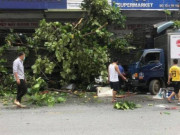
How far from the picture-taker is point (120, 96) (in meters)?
12.3

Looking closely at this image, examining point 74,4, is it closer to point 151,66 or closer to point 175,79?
point 151,66

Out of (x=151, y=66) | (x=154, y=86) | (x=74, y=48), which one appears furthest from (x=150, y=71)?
(x=74, y=48)

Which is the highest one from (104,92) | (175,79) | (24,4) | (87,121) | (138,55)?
(24,4)

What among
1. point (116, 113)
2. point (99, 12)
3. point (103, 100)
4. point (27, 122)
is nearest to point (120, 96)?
point (103, 100)

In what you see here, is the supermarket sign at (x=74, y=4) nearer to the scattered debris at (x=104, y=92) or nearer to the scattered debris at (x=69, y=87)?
the scattered debris at (x=69, y=87)

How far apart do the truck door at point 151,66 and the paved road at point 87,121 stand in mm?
3539

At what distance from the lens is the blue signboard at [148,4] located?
17000 mm

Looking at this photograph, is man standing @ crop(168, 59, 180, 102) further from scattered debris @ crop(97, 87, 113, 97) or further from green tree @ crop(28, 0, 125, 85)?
green tree @ crop(28, 0, 125, 85)

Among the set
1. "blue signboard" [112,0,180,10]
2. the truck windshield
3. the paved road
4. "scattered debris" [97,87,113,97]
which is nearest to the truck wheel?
the truck windshield

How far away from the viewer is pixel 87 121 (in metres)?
7.78

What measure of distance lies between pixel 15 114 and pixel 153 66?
719 cm

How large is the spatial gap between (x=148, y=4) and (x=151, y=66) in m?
5.04

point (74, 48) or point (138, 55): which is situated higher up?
point (74, 48)

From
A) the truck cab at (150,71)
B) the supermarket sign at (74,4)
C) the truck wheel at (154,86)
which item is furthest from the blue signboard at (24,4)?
the truck wheel at (154,86)
